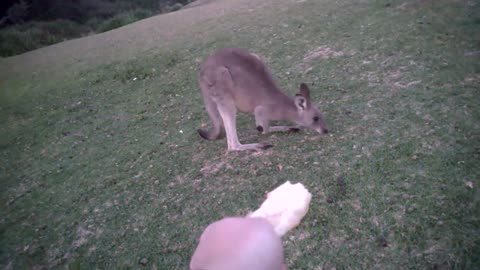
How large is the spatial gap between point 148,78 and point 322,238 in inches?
194

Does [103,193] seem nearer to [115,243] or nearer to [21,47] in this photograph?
[115,243]

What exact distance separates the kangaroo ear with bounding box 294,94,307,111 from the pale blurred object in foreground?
2.18 m

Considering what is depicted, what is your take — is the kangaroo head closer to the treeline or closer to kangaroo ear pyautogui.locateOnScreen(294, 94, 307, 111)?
kangaroo ear pyautogui.locateOnScreen(294, 94, 307, 111)

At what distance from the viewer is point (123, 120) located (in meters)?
5.22

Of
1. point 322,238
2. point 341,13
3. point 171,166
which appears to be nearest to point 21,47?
point 341,13

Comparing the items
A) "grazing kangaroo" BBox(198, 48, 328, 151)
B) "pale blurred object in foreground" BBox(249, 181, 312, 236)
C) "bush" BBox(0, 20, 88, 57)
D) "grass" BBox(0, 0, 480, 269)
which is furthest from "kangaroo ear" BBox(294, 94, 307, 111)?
"bush" BBox(0, 20, 88, 57)

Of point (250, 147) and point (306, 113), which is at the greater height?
point (306, 113)

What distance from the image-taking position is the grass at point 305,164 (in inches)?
96.8

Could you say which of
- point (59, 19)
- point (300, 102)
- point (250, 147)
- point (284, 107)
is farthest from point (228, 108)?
point (59, 19)

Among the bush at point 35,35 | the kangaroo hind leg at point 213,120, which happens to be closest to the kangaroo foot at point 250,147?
the kangaroo hind leg at point 213,120

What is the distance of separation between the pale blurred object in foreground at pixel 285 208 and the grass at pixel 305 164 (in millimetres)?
857

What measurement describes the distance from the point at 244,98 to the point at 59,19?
16497 mm

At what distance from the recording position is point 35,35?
13.6m

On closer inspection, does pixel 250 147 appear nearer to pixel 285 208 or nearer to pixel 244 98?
pixel 244 98
